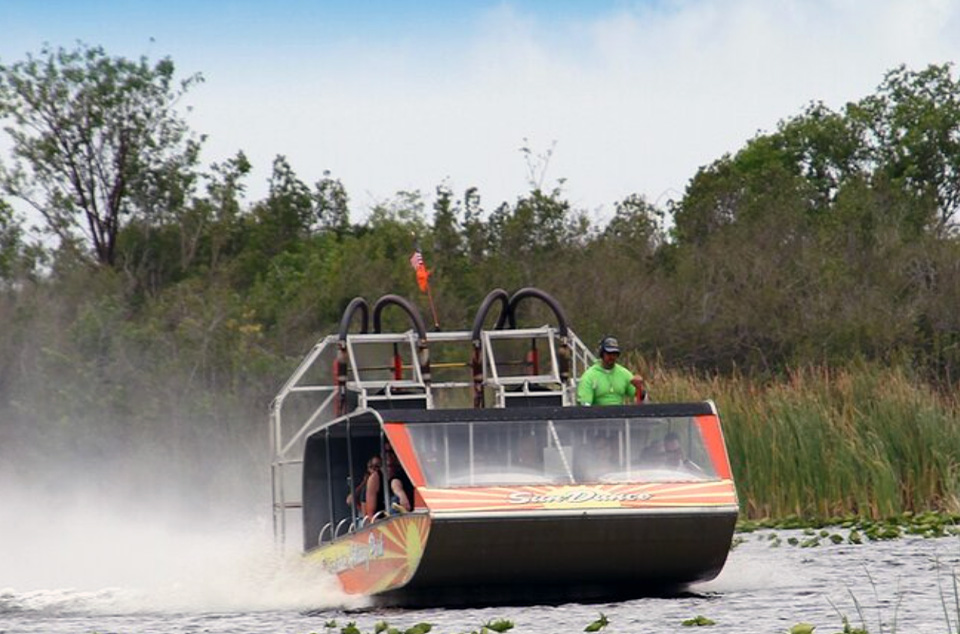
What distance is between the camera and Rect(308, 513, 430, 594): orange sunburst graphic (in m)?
18.2

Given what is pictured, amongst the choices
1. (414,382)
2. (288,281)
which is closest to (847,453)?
(414,382)

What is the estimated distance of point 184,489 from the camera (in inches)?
1591

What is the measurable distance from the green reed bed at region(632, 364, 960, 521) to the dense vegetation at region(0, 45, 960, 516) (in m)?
1.53

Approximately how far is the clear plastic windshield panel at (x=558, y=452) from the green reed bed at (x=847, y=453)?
7891 mm

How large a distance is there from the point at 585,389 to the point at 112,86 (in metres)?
34.7

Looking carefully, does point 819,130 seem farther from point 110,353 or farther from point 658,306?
point 110,353

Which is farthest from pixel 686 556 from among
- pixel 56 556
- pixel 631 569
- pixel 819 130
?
pixel 819 130

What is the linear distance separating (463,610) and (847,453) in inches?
355

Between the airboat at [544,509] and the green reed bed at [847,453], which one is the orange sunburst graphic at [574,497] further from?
the green reed bed at [847,453]

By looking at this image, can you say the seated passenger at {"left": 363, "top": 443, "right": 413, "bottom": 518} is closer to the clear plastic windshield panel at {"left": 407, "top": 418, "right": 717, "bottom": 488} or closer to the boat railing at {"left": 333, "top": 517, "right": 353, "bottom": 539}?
the clear plastic windshield panel at {"left": 407, "top": 418, "right": 717, "bottom": 488}

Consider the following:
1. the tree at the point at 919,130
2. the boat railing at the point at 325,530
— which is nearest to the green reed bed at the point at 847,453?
the boat railing at the point at 325,530

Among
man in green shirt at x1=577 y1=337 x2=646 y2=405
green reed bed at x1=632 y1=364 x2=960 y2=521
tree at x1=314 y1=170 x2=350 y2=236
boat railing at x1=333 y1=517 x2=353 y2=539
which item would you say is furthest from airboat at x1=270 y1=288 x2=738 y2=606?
tree at x1=314 y1=170 x2=350 y2=236

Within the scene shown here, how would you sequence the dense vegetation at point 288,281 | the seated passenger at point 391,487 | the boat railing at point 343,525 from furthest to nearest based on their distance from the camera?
the dense vegetation at point 288,281 < the boat railing at point 343,525 < the seated passenger at point 391,487

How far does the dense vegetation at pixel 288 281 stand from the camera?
4231cm
